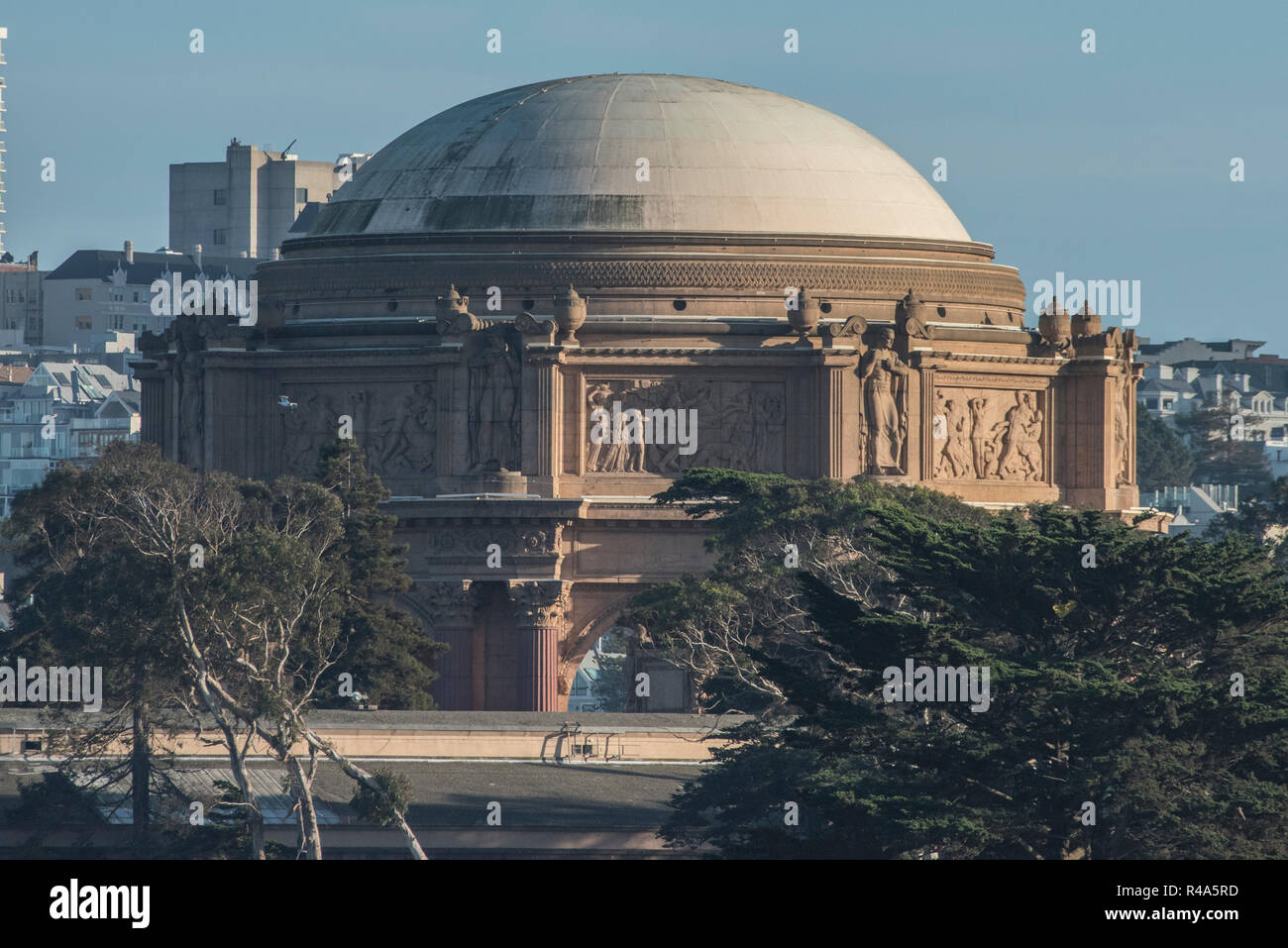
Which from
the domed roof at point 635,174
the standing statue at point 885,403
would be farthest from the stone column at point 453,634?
the standing statue at point 885,403

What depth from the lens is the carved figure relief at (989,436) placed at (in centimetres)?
9550

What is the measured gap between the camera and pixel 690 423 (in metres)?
93.4

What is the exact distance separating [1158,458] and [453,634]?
348 ft

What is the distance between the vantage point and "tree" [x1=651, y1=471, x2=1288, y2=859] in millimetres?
60656

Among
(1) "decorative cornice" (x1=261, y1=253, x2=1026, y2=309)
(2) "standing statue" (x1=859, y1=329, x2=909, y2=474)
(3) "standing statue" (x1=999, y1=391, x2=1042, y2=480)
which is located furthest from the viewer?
(3) "standing statue" (x1=999, y1=391, x2=1042, y2=480)

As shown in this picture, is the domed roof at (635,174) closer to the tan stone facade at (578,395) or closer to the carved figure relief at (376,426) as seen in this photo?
the tan stone facade at (578,395)

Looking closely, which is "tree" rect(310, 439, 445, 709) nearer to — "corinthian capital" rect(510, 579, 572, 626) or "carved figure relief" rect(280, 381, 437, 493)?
"corinthian capital" rect(510, 579, 572, 626)

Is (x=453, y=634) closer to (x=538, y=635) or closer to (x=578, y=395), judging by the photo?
(x=538, y=635)

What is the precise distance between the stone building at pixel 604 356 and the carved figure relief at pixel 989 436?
7 centimetres

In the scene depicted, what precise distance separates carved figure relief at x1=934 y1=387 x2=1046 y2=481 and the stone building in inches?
2.9

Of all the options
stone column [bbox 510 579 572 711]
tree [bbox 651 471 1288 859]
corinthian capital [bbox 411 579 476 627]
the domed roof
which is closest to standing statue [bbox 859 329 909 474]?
the domed roof

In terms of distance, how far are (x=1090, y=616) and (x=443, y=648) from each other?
2663 cm

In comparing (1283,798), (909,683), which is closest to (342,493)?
(909,683)

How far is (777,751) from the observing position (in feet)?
227
